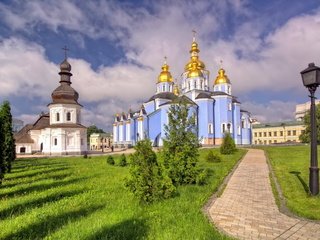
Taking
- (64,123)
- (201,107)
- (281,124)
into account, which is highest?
(201,107)

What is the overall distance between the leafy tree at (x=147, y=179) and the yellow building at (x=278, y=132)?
3109 inches

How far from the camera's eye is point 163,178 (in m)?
6.95

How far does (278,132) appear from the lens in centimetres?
8325

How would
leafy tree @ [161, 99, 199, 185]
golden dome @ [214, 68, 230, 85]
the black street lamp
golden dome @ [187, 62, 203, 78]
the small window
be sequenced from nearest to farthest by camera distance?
the black street lamp, leafy tree @ [161, 99, 199, 185], the small window, golden dome @ [187, 62, 203, 78], golden dome @ [214, 68, 230, 85]

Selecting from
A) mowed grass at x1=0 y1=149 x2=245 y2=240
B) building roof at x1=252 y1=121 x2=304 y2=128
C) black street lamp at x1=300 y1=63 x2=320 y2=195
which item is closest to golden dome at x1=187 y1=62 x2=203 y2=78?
building roof at x1=252 y1=121 x2=304 y2=128

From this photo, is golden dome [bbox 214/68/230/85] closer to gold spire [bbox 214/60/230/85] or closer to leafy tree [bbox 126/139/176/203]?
gold spire [bbox 214/60/230/85]

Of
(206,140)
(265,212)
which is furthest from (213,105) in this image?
(265,212)

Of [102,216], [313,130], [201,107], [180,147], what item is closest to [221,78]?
[201,107]

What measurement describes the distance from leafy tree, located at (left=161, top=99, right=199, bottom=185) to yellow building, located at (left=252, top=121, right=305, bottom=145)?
7654 centimetres

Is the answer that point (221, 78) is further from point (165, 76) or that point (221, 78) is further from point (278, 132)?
point (278, 132)

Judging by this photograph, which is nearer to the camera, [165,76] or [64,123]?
[64,123]

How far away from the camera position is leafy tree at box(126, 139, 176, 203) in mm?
6738

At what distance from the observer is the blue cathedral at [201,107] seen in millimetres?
46094

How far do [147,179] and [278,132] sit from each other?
275 ft
